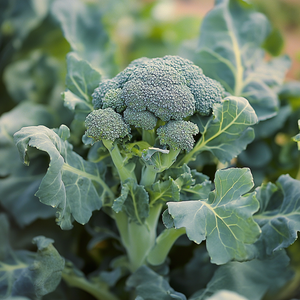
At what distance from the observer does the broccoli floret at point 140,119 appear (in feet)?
2.00

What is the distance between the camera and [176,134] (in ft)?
1.96

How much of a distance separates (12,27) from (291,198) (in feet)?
3.67

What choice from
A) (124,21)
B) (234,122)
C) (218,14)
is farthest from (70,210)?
(124,21)

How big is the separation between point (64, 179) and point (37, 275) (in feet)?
0.77

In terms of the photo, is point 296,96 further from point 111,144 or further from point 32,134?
point 32,134

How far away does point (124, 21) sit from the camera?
169 centimetres

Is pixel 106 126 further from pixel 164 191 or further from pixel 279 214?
pixel 279 214

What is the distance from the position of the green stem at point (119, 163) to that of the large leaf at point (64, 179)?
72mm

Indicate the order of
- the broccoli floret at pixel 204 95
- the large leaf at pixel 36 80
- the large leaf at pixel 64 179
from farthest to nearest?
the large leaf at pixel 36 80, the broccoli floret at pixel 204 95, the large leaf at pixel 64 179

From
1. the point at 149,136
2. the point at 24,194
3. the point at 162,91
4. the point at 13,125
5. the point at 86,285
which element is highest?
the point at 162,91

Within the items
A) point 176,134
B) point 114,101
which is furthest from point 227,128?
point 114,101

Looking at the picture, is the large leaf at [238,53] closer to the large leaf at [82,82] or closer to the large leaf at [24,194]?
the large leaf at [82,82]

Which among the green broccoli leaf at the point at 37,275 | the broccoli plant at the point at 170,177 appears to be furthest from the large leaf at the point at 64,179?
the green broccoli leaf at the point at 37,275

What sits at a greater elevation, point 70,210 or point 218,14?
point 218,14
